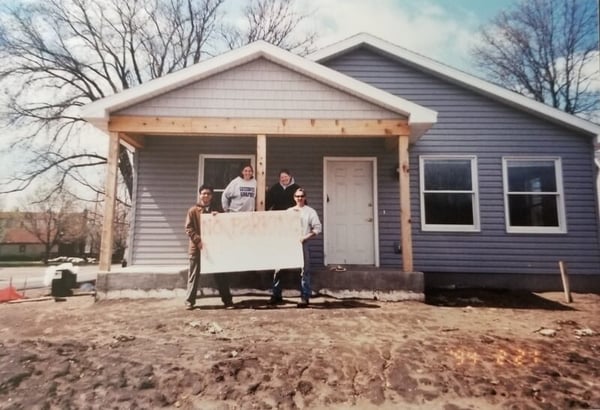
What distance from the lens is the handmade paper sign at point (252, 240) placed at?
209 inches

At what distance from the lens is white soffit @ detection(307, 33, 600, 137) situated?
7504mm

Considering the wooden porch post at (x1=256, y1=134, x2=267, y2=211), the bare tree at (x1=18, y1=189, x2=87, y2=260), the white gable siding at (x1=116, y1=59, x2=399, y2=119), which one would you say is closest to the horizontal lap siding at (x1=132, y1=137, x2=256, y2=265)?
the white gable siding at (x1=116, y1=59, x2=399, y2=119)

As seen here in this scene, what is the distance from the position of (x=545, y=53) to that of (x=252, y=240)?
12789 mm

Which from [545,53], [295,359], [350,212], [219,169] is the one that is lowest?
[295,359]

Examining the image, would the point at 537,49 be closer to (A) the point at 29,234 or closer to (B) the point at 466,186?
(B) the point at 466,186

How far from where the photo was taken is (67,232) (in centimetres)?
3600

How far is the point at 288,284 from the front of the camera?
583 cm

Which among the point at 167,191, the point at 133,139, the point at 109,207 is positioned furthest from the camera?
the point at 167,191

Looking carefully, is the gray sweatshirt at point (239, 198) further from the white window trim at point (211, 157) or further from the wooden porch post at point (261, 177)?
the white window trim at point (211, 157)

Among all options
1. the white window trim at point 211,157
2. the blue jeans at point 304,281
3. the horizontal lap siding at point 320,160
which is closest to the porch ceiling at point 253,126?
the horizontal lap siding at point 320,160

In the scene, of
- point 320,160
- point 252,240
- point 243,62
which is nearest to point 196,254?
point 252,240

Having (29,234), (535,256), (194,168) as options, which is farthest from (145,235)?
(29,234)

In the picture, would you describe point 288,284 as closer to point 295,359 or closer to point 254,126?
point 295,359

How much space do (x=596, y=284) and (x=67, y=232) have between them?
41.6m
